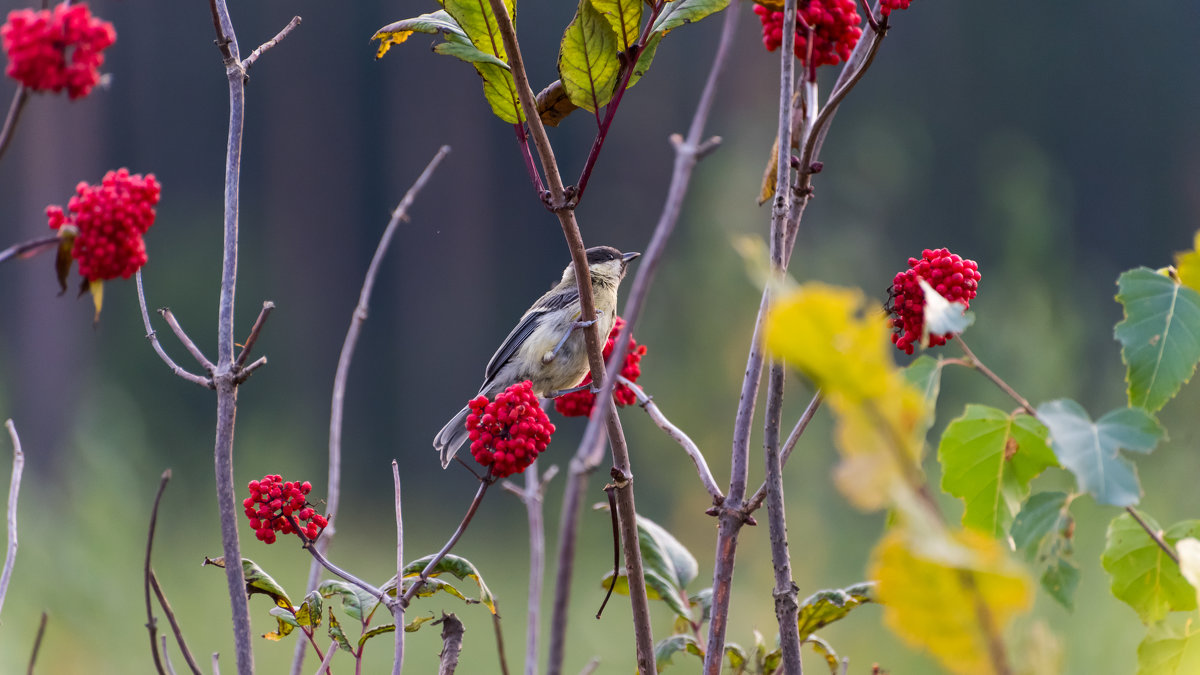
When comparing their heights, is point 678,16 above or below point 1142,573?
above

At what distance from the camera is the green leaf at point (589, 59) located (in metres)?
0.91

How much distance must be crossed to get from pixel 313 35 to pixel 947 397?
512 centimetres

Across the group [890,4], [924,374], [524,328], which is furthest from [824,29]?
[524,328]

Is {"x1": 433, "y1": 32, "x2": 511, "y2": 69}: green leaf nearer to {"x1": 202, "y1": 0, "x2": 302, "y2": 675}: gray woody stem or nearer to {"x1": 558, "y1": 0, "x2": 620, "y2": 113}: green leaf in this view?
{"x1": 558, "y1": 0, "x2": 620, "y2": 113}: green leaf

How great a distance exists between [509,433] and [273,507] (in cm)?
22

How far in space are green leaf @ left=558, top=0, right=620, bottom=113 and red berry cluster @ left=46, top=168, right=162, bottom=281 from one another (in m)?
0.44

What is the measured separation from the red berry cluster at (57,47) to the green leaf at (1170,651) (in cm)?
75

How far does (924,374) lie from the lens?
2.36 feet

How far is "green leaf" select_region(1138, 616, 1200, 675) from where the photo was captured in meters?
0.70

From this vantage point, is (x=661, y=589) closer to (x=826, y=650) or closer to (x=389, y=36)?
(x=826, y=650)

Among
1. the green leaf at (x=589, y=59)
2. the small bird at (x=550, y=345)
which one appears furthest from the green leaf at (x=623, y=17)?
the small bird at (x=550, y=345)

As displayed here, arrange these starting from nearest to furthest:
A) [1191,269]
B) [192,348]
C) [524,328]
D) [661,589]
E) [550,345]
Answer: [1191,269], [192,348], [661,589], [550,345], [524,328]

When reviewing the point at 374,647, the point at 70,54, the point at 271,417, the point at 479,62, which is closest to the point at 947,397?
the point at 374,647

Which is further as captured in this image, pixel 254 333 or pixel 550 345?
pixel 550 345
